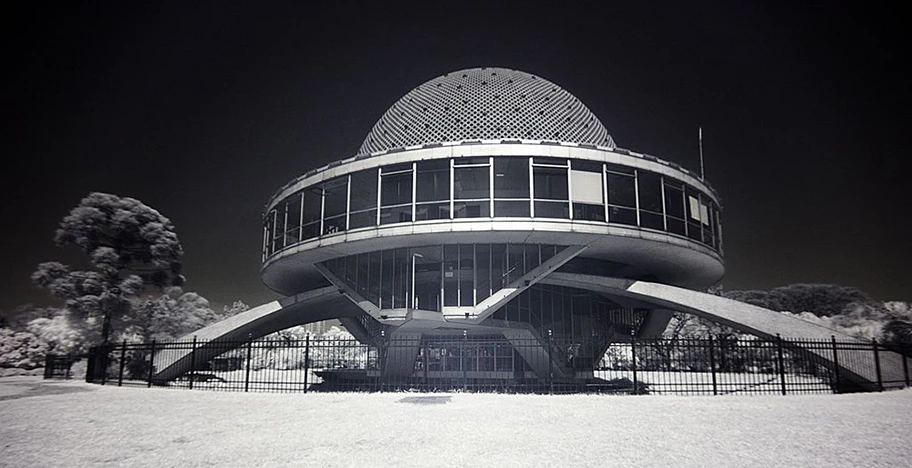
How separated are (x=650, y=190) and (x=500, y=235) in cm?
645

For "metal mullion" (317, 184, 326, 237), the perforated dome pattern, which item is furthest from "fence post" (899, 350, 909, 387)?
"metal mullion" (317, 184, 326, 237)

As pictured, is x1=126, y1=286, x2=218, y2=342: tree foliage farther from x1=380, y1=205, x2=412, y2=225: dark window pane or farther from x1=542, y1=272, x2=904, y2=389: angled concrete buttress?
x1=542, y1=272, x2=904, y2=389: angled concrete buttress

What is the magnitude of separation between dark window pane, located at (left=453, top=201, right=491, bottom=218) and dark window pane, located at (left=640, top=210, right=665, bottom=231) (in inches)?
224

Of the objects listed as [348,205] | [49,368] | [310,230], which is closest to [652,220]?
[348,205]

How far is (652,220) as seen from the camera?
21453mm

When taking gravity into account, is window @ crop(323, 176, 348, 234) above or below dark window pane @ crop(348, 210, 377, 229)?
above

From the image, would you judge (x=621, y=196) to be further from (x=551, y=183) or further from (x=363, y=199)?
(x=363, y=199)

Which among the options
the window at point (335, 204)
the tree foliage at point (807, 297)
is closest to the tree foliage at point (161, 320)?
the window at point (335, 204)

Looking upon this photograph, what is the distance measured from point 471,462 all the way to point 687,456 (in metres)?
2.48

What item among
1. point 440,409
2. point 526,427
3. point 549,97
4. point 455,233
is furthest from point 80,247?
point 526,427

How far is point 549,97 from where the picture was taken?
26.6 m

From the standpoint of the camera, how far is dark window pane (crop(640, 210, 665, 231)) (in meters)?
21.2

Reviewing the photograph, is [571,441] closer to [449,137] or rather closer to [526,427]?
[526,427]

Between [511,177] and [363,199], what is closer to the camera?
[511,177]
